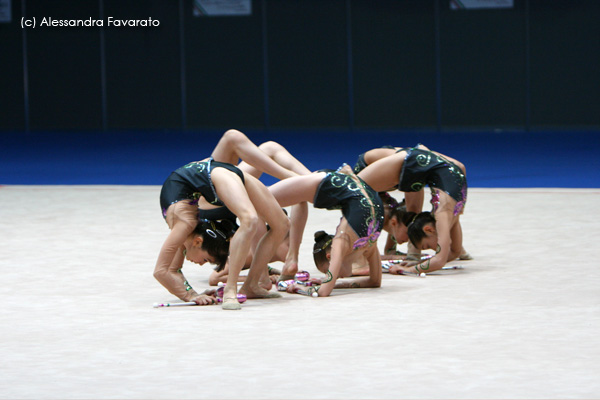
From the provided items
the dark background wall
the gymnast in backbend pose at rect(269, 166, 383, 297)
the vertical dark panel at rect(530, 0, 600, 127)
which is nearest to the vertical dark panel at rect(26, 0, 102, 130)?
the dark background wall

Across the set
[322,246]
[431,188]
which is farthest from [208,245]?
[431,188]

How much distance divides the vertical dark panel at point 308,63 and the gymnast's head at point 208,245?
13.7 m

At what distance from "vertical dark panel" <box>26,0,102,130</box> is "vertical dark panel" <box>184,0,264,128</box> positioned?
2162mm

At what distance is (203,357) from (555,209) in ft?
17.1

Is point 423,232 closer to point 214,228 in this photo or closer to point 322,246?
point 322,246

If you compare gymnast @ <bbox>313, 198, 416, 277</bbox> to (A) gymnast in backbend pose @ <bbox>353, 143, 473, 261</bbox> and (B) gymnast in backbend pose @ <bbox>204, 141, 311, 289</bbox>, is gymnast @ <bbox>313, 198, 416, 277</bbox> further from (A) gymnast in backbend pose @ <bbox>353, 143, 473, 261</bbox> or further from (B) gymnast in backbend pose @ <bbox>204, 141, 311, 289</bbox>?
(B) gymnast in backbend pose @ <bbox>204, 141, 311, 289</bbox>

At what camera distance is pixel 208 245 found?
518 centimetres

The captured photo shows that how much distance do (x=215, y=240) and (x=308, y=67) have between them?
45.8 ft

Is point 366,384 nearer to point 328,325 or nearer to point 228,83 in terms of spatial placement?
point 328,325

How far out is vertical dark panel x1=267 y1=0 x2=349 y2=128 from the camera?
1855cm

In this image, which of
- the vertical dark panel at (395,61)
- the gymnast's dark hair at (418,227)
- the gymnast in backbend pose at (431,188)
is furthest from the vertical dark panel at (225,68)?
the gymnast's dark hair at (418,227)

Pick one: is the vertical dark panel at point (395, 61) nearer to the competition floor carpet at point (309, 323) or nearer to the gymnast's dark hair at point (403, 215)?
the competition floor carpet at point (309, 323)

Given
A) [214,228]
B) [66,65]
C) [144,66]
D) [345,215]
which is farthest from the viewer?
[66,65]

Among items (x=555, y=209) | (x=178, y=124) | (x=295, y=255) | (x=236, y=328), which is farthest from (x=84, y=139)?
(x=236, y=328)
